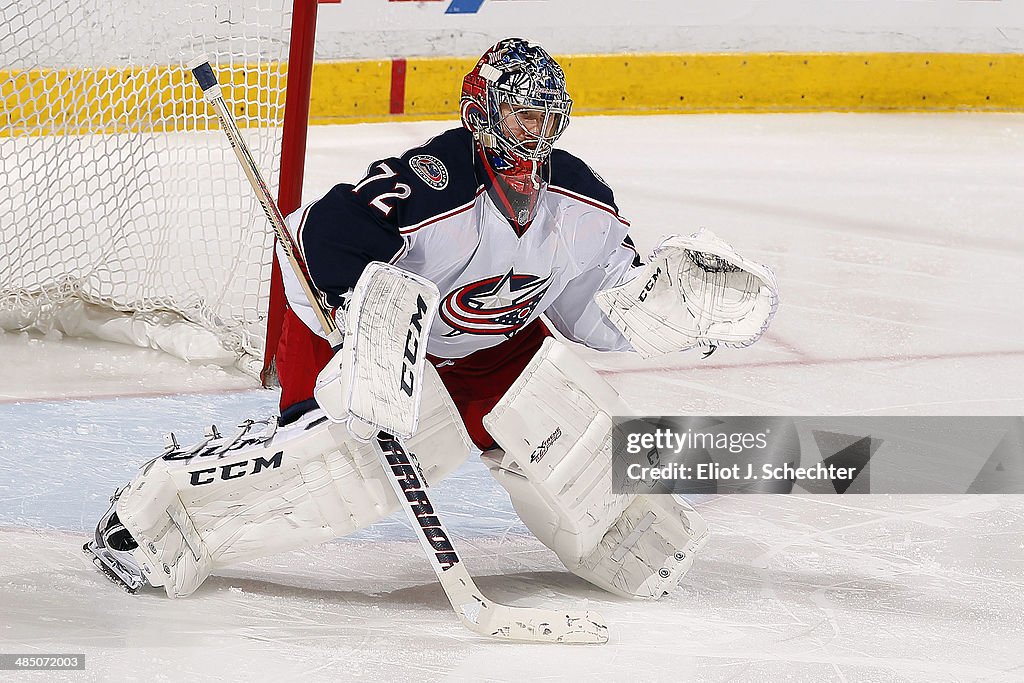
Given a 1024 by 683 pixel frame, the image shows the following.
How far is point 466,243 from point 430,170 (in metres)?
0.12

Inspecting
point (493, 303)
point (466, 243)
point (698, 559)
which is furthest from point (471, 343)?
point (698, 559)

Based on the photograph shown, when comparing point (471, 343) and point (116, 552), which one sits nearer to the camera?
point (116, 552)

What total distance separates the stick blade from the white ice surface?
0.02 m

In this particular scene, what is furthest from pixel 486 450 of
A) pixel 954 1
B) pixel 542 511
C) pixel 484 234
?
pixel 954 1

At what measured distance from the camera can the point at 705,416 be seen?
10.7 feet

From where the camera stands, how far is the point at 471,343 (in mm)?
2314

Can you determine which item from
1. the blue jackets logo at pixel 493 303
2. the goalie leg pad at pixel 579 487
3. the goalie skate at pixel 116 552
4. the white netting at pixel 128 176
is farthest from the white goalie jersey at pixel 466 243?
the white netting at pixel 128 176

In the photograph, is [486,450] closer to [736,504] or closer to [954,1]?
[736,504]

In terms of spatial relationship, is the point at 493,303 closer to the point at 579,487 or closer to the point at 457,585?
the point at 579,487

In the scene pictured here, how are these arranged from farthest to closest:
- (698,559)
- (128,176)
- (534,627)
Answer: (128,176) < (698,559) < (534,627)

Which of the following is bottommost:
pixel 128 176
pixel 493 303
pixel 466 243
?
pixel 128 176

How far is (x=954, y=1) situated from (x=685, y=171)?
204cm

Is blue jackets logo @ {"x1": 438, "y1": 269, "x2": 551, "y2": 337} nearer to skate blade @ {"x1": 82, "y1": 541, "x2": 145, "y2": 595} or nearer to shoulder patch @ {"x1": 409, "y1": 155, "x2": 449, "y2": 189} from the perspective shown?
shoulder patch @ {"x1": 409, "y1": 155, "x2": 449, "y2": 189}

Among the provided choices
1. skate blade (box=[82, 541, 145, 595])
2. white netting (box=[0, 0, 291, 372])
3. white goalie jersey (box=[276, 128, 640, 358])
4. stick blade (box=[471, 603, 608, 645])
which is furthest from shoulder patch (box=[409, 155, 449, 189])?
→ white netting (box=[0, 0, 291, 372])
